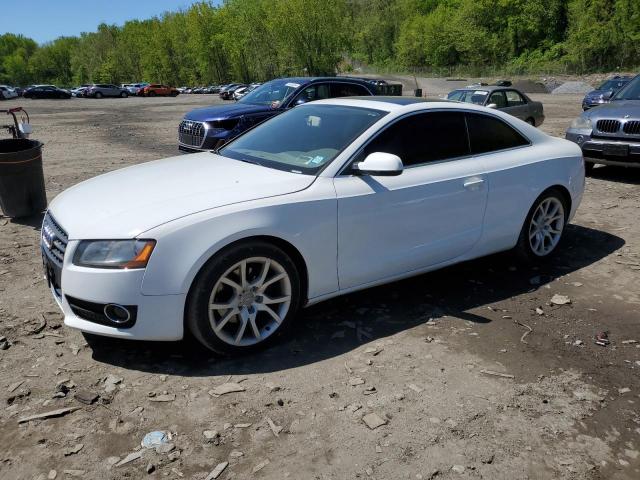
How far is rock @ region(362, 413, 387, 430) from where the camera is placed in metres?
2.89

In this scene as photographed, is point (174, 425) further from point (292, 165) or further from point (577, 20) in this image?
point (577, 20)

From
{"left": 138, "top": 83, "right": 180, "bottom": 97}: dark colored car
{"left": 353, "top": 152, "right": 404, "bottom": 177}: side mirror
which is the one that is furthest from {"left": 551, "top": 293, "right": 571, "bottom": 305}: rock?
{"left": 138, "top": 83, "right": 180, "bottom": 97}: dark colored car

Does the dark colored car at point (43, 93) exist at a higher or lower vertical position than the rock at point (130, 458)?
higher

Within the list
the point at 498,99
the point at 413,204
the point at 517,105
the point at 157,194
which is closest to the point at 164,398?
the point at 157,194

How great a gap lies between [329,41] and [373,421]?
89184mm

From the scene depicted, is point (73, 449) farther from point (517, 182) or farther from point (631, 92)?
point (631, 92)

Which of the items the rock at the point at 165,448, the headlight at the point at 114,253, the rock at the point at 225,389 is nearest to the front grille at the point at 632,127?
the rock at the point at 225,389

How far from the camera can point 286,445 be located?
8.98 ft

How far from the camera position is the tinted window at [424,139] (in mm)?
4066

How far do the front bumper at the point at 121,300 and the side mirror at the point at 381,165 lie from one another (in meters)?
1.44

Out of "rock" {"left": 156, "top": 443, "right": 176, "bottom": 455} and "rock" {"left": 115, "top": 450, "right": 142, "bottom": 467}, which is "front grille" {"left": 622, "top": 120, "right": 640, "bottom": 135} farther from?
"rock" {"left": 115, "top": 450, "right": 142, "bottom": 467}

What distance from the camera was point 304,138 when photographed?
4.25m

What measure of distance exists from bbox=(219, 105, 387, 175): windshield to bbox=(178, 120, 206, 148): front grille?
511 cm

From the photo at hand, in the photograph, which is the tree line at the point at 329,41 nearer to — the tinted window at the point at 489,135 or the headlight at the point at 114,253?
the tinted window at the point at 489,135
